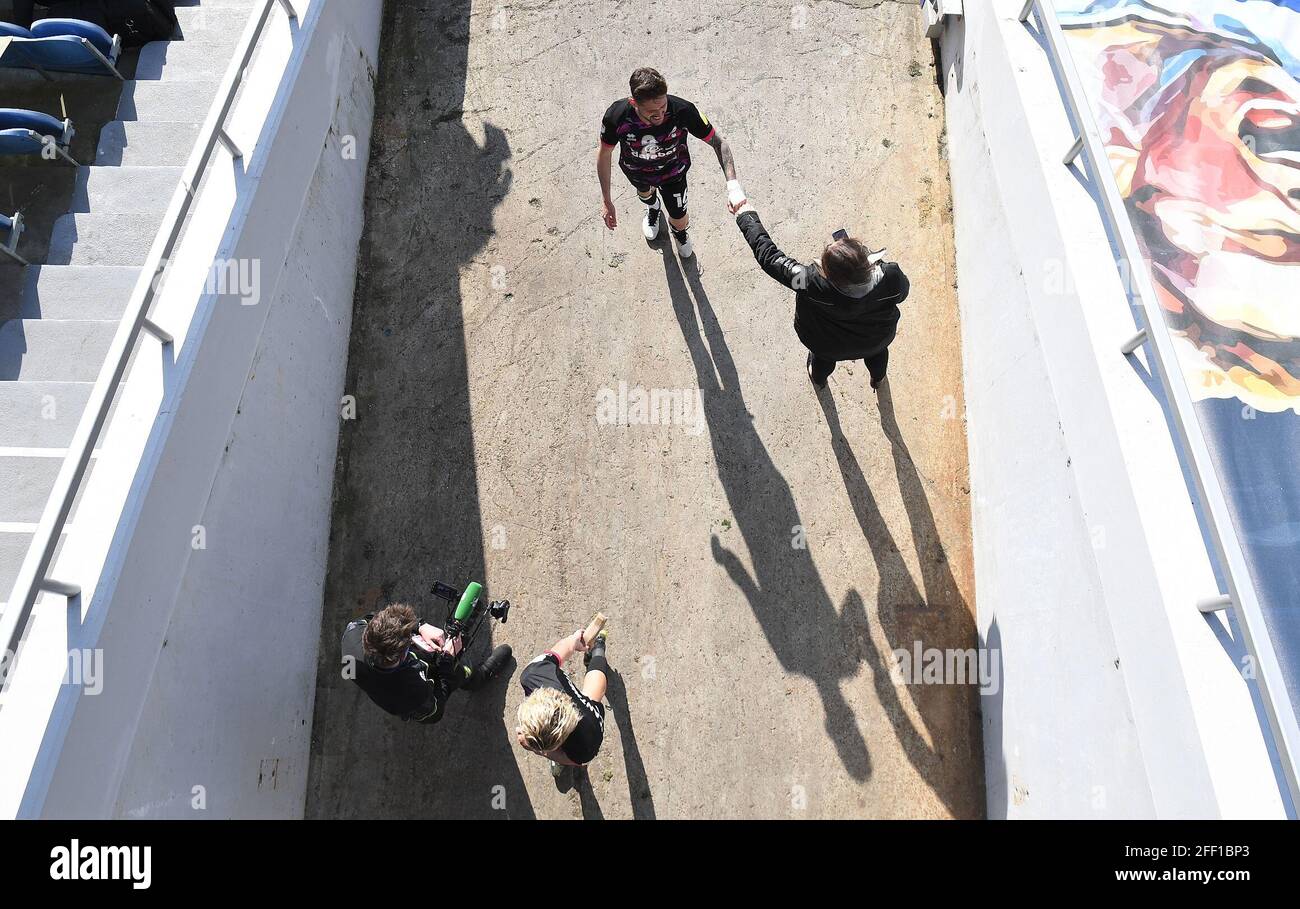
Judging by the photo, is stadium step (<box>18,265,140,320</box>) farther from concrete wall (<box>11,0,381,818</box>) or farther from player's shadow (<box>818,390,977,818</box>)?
player's shadow (<box>818,390,977,818</box>)

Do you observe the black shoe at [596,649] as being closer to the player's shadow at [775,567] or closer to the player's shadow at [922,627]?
the player's shadow at [775,567]

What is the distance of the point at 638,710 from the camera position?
193 inches

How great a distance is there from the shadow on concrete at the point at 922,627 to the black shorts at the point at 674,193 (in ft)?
5.70

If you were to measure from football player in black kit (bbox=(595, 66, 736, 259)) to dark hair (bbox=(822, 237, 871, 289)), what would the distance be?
98 cm

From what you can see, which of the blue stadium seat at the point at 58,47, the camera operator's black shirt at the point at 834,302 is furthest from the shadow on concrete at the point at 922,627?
the blue stadium seat at the point at 58,47

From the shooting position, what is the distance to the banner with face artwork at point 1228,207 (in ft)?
10.7

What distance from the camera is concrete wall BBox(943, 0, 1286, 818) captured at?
3.03m

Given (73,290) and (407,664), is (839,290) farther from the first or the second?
(73,290)

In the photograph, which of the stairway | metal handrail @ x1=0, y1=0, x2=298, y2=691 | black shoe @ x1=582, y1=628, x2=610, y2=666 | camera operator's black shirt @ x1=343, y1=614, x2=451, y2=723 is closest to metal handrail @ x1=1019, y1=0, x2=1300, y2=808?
black shoe @ x1=582, y1=628, x2=610, y2=666

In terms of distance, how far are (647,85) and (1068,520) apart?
3194 millimetres
